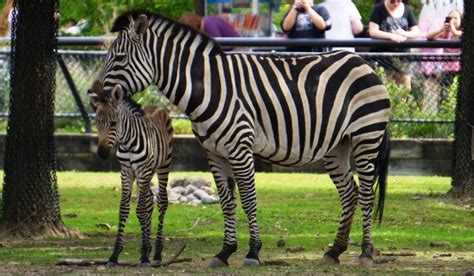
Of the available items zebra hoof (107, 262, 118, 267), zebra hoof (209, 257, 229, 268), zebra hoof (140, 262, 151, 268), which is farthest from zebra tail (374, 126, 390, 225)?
zebra hoof (107, 262, 118, 267)

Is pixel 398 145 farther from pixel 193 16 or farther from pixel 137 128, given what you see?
pixel 137 128

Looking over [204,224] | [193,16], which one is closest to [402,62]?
[193,16]

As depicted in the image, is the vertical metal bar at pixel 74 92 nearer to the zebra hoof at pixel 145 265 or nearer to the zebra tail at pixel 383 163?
the zebra tail at pixel 383 163

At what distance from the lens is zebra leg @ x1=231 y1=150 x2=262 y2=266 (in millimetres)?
13164

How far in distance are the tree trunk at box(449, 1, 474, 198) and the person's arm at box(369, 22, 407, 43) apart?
3667mm

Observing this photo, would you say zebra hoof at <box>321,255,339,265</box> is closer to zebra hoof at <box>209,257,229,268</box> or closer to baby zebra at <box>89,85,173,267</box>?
zebra hoof at <box>209,257,229,268</box>

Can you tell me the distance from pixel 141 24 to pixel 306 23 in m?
8.49

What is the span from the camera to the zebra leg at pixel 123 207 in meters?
13.2

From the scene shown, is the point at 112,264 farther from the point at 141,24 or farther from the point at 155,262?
the point at 141,24

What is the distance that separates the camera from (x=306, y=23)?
71.1 ft

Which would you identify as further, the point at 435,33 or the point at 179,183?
the point at 435,33

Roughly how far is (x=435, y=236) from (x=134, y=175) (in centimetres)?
356

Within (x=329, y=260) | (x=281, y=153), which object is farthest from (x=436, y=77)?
(x=329, y=260)

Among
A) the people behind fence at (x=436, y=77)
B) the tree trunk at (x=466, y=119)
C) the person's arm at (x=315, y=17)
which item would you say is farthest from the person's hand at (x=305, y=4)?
the tree trunk at (x=466, y=119)
